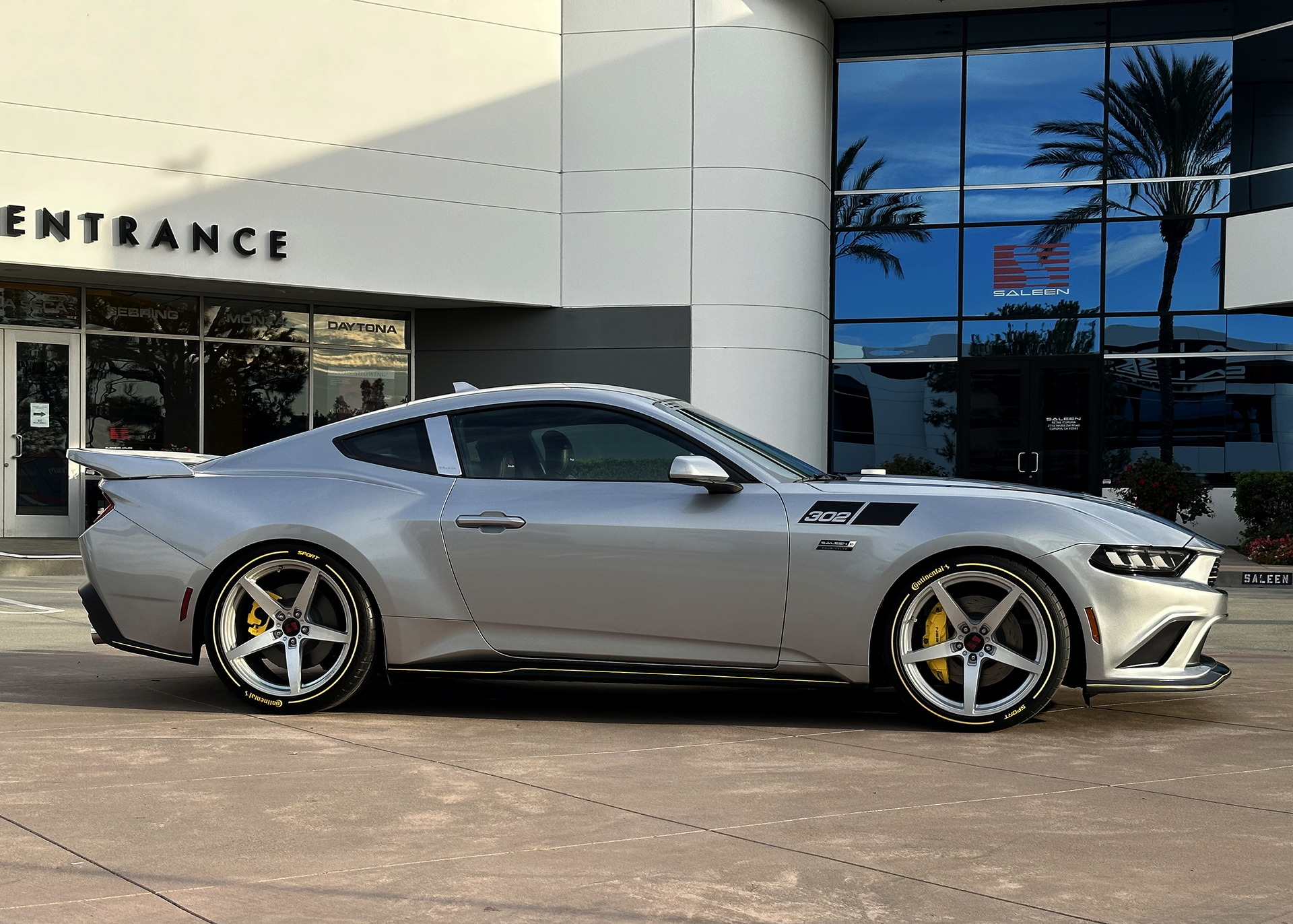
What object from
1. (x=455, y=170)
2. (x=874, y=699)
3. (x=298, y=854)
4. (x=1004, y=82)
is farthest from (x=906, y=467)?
(x=298, y=854)

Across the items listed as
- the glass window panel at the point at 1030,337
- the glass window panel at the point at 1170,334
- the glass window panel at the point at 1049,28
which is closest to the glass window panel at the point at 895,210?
the glass window panel at the point at 1030,337

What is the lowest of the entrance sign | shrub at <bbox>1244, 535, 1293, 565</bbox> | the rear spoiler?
shrub at <bbox>1244, 535, 1293, 565</bbox>

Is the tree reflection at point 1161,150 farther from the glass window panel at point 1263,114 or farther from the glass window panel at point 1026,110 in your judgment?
the glass window panel at point 1263,114

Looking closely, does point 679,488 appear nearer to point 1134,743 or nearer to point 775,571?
point 775,571

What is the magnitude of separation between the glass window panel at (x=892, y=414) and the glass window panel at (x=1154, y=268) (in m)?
2.94

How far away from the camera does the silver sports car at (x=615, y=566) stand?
5.85 metres

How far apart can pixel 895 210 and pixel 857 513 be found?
61.6 feet

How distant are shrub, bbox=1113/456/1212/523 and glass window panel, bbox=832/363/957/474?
129 inches

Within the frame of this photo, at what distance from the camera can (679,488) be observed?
20.0 ft

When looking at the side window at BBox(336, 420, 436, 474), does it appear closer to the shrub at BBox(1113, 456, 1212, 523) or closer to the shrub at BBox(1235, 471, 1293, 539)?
the shrub at BBox(1113, 456, 1212, 523)

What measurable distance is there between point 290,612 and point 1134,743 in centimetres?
356

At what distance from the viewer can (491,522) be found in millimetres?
6137

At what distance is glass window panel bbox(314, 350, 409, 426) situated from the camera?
22.4 meters

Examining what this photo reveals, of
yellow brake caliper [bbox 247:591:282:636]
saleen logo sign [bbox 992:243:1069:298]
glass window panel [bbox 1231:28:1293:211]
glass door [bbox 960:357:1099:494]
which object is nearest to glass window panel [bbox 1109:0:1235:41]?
glass window panel [bbox 1231:28:1293:211]
